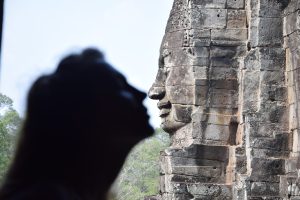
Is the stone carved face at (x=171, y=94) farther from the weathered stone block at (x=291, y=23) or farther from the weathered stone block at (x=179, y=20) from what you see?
the weathered stone block at (x=291, y=23)

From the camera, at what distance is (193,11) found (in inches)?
570

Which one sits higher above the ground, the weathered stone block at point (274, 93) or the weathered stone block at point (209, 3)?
the weathered stone block at point (209, 3)

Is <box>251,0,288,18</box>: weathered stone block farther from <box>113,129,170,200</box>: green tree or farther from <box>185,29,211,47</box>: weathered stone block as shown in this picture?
<box>113,129,170,200</box>: green tree

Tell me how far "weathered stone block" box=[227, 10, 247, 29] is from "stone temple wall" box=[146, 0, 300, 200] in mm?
16

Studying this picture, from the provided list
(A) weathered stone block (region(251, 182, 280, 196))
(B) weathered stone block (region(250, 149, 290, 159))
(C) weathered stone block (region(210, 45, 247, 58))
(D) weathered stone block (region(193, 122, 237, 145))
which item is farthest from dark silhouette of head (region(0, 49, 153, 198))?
(C) weathered stone block (region(210, 45, 247, 58))

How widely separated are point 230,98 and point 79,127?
1257 centimetres

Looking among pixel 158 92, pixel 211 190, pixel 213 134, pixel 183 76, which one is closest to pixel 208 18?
pixel 183 76

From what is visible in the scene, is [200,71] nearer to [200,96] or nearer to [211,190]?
[200,96]

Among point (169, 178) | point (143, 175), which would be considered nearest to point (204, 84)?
point (169, 178)

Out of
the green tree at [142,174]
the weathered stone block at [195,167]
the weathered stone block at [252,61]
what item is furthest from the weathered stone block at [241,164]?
the green tree at [142,174]

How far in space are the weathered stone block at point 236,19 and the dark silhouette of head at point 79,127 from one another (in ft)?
41.2

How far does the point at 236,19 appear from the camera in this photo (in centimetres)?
1443

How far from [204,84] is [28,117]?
41.2 feet

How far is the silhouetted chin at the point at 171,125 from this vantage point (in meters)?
14.4
